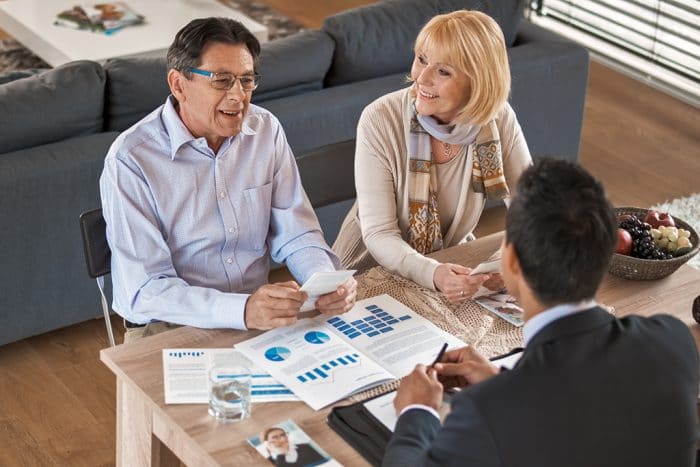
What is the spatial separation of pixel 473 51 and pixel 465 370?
1.03m

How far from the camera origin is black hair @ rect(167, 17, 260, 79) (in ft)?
8.60

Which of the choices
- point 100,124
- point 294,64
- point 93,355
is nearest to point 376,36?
point 294,64

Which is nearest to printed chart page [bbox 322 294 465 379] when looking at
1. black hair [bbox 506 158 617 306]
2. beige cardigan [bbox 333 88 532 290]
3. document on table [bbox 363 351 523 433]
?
document on table [bbox 363 351 523 433]

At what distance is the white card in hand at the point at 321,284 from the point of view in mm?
2383

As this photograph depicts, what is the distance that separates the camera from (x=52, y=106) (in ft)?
11.7

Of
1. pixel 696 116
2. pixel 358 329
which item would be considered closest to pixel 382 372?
pixel 358 329

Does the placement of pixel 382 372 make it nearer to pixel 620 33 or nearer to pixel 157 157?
pixel 157 157

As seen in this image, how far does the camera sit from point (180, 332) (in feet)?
8.00

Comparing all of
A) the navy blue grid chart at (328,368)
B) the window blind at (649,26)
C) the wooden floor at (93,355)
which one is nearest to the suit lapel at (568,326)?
the navy blue grid chart at (328,368)

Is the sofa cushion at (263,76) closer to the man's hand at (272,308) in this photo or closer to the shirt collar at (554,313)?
the man's hand at (272,308)

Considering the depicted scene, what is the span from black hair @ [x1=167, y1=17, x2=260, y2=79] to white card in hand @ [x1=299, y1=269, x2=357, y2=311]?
602mm

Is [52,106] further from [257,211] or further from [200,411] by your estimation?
[200,411]

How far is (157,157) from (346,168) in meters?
0.70

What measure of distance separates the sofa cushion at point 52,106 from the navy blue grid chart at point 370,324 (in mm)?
1501
